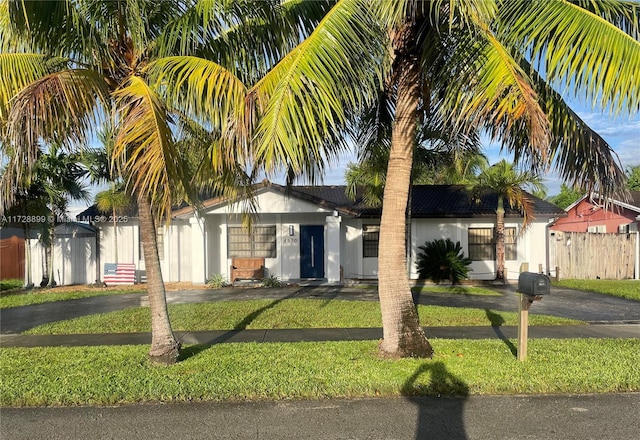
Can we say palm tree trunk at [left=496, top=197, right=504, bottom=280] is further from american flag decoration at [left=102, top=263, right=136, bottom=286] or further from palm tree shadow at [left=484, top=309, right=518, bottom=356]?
american flag decoration at [left=102, top=263, right=136, bottom=286]

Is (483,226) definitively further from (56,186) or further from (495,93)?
(56,186)

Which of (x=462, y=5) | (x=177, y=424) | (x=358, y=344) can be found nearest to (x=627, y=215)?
(x=358, y=344)

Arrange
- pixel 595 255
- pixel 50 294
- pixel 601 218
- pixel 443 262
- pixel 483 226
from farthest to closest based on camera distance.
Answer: pixel 601 218, pixel 595 255, pixel 483 226, pixel 443 262, pixel 50 294

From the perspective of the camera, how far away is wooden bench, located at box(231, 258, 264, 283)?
663 inches

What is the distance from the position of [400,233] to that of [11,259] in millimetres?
20700

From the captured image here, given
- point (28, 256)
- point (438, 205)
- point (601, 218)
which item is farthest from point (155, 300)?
point (601, 218)

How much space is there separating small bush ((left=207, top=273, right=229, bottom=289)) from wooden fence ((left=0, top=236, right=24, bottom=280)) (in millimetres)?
10341

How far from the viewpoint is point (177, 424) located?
473 cm

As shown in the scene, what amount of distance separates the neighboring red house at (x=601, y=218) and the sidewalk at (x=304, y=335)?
12.0 m

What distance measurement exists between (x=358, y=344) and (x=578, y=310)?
674 centimetres

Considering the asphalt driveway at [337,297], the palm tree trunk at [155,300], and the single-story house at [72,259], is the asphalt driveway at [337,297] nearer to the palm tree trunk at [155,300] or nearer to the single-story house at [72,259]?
the single-story house at [72,259]

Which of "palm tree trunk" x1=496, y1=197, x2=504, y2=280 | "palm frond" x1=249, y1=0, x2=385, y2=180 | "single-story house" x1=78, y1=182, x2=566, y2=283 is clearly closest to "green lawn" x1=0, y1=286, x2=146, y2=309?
"single-story house" x1=78, y1=182, x2=566, y2=283

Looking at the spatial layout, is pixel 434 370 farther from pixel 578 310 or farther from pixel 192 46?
pixel 578 310

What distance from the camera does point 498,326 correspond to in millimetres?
9305
